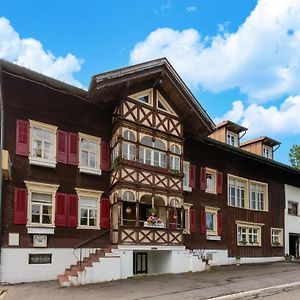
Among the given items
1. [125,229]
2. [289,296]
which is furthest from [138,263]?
[289,296]

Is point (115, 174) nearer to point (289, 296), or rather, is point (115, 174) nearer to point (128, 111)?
point (128, 111)

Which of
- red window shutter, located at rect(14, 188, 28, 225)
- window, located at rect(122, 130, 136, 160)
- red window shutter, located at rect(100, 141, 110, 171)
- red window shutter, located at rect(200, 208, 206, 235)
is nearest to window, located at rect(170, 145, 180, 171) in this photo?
window, located at rect(122, 130, 136, 160)

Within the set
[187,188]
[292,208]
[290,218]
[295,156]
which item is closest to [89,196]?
[187,188]

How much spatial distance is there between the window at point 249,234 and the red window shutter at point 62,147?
47.2 ft

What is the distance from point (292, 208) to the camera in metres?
37.4

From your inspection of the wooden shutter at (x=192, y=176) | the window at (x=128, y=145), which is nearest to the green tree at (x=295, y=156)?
the wooden shutter at (x=192, y=176)

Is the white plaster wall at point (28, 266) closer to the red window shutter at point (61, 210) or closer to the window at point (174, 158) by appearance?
the red window shutter at point (61, 210)

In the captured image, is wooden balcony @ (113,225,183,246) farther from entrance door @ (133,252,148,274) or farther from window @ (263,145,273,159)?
window @ (263,145,273,159)

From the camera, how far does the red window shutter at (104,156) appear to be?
23688 mm

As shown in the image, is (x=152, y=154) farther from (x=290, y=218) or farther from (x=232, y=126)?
(x=290, y=218)

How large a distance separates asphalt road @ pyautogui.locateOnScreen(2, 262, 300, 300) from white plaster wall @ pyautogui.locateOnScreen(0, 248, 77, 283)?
2.03ft

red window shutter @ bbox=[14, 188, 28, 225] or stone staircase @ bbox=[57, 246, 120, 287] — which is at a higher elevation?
red window shutter @ bbox=[14, 188, 28, 225]

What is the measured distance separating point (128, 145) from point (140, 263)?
6.08 metres

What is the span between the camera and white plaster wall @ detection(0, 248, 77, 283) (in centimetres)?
1961
